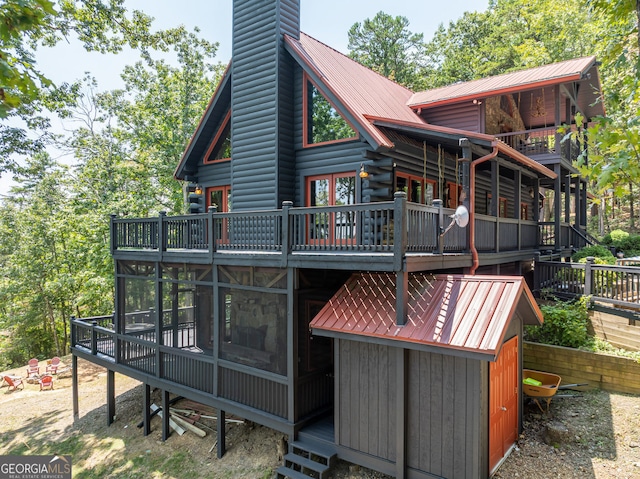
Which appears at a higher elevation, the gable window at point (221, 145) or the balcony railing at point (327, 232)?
the gable window at point (221, 145)

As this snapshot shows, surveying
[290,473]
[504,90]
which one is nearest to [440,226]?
[290,473]

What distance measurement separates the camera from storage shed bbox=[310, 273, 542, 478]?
19.9ft

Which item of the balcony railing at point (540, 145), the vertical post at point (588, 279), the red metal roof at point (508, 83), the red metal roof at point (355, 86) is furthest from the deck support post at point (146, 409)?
the balcony railing at point (540, 145)

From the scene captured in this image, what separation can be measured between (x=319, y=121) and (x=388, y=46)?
26978 mm

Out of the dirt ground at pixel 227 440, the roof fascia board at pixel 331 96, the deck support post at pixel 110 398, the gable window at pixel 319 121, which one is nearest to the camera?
the dirt ground at pixel 227 440

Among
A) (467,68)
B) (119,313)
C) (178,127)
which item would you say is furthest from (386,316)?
(467,68)

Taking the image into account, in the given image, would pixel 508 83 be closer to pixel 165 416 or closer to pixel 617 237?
pixel 617 237

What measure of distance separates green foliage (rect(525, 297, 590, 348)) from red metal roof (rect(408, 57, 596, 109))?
7.51 meters

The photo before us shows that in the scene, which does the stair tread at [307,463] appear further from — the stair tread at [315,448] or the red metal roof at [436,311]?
the red metal roof at [436,311]

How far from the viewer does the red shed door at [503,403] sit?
6.50 meters

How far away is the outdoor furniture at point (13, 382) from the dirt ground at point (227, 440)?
1.06m

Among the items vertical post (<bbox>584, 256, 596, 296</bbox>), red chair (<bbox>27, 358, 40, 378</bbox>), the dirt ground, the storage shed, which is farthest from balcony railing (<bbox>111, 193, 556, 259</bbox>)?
red chair (<bbox>27, 358, 40, 378</bbox>)

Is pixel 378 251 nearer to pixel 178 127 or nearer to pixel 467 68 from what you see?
pixel 178 127

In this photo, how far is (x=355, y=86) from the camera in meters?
11.8
